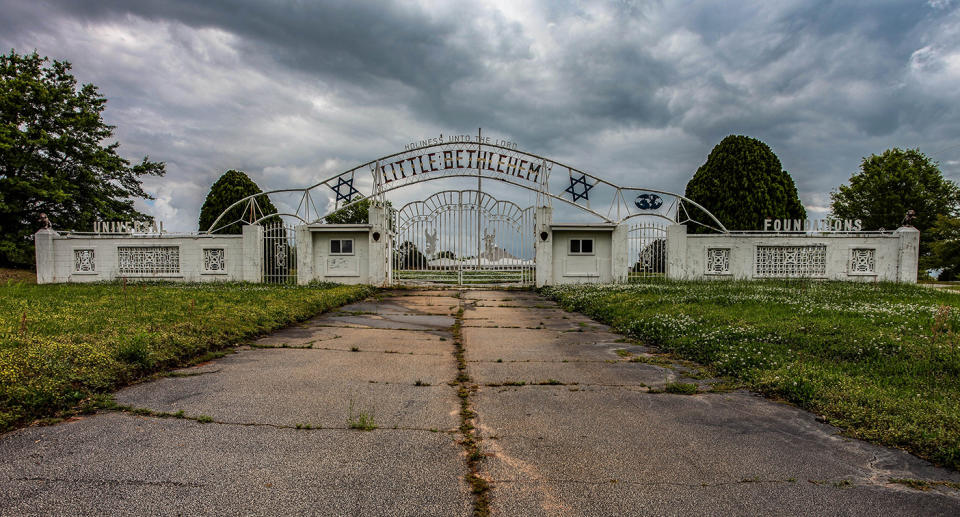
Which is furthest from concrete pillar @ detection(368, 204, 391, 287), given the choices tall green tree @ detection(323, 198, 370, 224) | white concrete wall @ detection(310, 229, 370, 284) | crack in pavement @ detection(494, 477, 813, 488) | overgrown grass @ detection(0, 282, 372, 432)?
tall green tree @ detection(323, 198, 370, 224)

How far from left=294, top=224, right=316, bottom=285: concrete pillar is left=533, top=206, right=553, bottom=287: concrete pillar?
717cm

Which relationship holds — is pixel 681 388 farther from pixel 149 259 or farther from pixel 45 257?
pixel 45 257

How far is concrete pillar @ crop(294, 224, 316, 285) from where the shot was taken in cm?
1524

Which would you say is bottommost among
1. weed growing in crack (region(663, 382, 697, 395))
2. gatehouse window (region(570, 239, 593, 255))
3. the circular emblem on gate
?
weed growing in crack (region(663, 382, 697, 395))

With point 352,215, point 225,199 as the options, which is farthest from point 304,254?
point 352,215

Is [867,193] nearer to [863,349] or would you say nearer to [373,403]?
[863,349]

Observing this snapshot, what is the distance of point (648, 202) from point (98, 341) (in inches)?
560

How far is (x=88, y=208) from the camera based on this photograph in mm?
22891

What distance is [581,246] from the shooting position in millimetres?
15766

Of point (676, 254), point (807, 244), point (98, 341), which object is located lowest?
point (98, 341)

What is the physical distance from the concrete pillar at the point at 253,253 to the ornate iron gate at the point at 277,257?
15 cm

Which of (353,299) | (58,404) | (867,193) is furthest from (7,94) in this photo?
(867,193)

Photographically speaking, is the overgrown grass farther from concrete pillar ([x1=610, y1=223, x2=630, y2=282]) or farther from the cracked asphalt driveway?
concrete pillar ([x1=610, y1=223, x2=630, y2=282])

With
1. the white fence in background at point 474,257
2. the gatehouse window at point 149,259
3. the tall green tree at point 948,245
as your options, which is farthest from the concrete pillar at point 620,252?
the tall green tree at point 948,245
